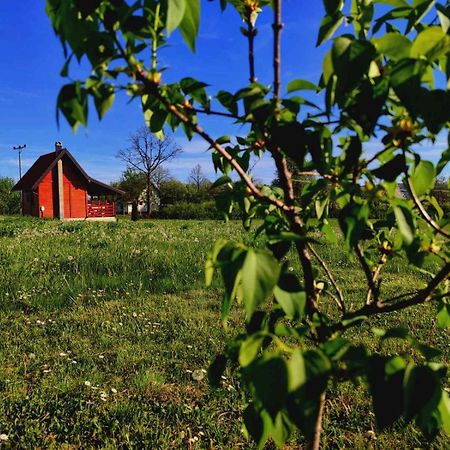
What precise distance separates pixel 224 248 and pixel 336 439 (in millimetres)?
2380

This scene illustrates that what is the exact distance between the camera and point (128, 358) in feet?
13.1

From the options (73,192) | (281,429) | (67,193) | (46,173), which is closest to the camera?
(281,429)

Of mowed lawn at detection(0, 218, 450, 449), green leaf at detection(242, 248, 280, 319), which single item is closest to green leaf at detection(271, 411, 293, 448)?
mowed lawn at detection(0, 218, 450, 449)

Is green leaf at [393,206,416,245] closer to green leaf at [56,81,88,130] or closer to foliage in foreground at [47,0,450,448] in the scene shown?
foliage in foreground at [47,0,450,448]

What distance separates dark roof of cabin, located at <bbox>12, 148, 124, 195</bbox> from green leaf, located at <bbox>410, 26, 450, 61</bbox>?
119 ft

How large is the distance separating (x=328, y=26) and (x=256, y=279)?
630 mm

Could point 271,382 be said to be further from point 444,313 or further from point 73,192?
point 73,192

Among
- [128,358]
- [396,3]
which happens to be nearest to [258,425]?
[396,3]

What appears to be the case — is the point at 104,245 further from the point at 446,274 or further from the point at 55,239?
the point at 446,274

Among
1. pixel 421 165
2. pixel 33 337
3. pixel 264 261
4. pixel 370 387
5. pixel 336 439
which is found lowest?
pixel 336 439

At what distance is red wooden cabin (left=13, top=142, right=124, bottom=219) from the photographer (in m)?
35.1

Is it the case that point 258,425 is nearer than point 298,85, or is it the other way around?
point 298,85

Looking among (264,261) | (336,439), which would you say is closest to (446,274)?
(264,261)

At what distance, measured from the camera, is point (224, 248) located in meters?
0.98
